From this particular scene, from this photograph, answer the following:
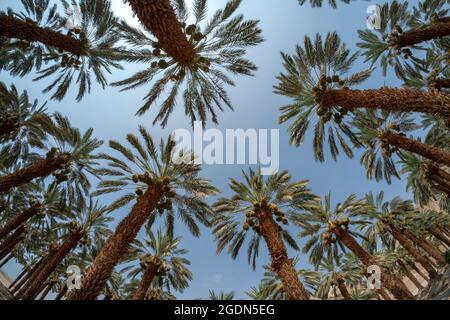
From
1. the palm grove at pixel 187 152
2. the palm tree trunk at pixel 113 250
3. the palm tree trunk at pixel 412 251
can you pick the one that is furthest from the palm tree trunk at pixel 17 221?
the palm tree trunk at pixel 412 251

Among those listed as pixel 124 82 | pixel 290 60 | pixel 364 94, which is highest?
pixel 290 60

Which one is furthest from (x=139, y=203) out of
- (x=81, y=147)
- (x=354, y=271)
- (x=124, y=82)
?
(x=354, y=271)

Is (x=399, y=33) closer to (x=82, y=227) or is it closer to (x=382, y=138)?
(x=382, y=138)

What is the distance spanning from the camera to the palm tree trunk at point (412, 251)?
66.0ft

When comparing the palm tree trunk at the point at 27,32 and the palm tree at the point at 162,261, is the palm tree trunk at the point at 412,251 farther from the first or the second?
the palm tree trunk at the point at 27,32

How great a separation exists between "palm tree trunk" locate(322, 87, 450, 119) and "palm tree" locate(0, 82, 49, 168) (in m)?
15.7

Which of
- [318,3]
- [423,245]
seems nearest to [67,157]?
[318,3]

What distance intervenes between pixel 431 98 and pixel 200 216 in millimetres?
11218

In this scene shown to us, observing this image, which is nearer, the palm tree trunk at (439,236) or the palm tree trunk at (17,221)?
the palm tree trunk at (17,221)

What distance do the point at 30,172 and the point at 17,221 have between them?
6.46 metres

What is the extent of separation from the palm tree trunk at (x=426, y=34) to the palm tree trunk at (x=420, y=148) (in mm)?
4917

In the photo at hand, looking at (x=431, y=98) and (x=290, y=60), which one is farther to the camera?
(x=290, y=60)

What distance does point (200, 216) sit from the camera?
15.7m
